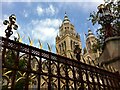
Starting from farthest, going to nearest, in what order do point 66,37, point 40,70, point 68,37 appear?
point 66,37
point 68,37
point 40,70

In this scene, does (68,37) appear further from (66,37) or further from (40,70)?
(40,70)

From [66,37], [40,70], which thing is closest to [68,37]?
[66,37]

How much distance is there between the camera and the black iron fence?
9.55 feet

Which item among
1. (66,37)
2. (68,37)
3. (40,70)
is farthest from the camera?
(66,37)

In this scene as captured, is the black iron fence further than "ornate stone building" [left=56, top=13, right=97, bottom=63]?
No

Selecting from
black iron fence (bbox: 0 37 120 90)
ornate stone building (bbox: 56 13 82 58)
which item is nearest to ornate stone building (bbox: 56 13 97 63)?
ornate stone building (bbox: 56 13 82 58)

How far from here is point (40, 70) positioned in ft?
10.5

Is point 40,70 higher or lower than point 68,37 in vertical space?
lower

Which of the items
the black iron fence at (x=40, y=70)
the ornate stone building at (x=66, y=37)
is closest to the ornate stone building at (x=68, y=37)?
the ornate stone building at (x=66, y=37)

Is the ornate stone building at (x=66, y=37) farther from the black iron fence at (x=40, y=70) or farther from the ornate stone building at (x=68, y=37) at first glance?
the black iron fence at (x=40, y=70)

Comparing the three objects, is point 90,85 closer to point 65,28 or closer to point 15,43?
point 15,43

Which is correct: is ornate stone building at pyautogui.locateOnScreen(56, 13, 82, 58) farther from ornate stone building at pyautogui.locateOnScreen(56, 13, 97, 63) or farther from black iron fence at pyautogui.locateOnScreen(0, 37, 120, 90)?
black iron fence at pyautogui.locateOnScreen(0, 37, 120, 90)

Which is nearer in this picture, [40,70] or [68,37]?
[40,70]

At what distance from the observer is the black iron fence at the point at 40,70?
115 inches
